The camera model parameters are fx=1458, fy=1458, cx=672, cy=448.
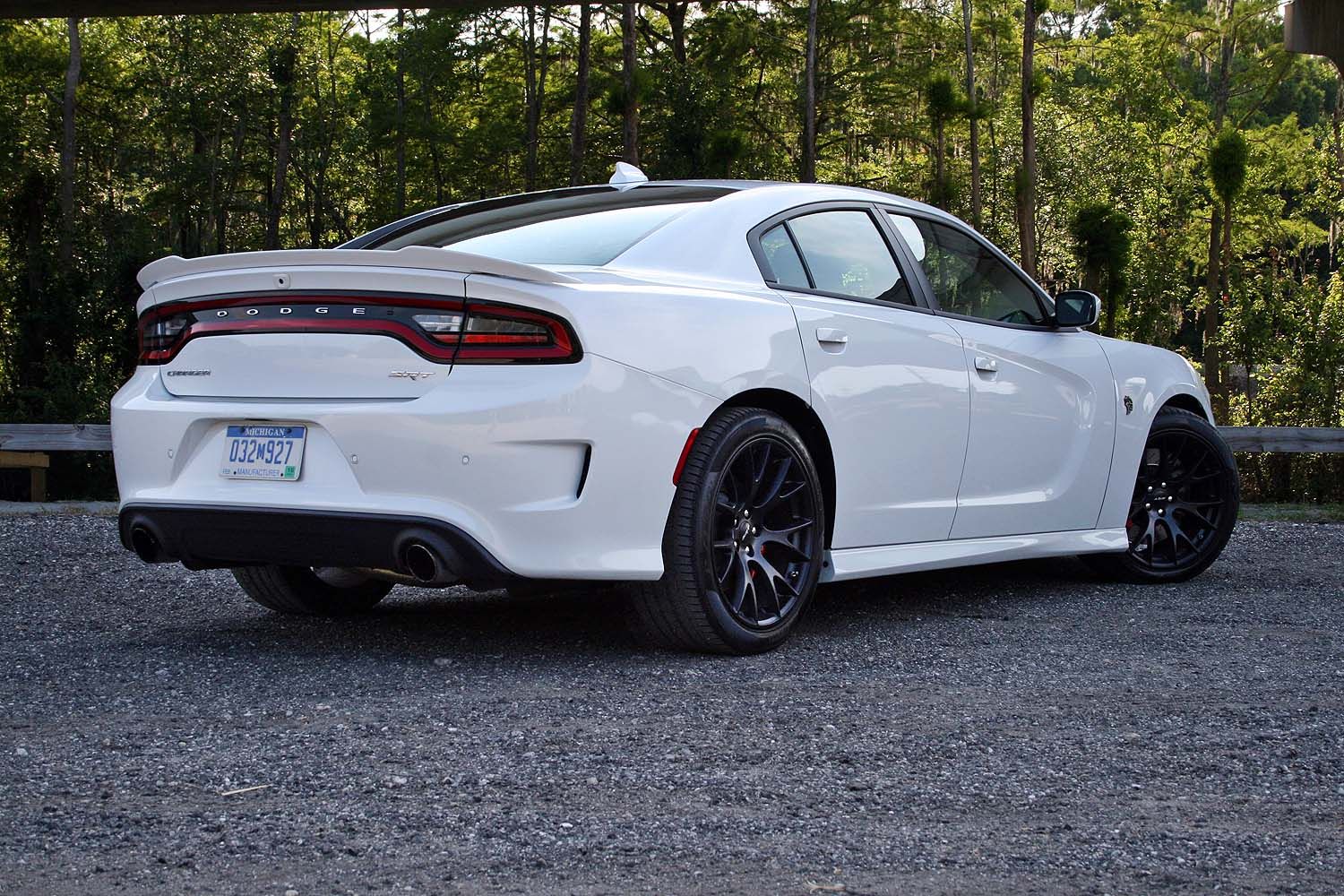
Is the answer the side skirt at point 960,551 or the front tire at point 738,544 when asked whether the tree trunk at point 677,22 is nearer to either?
the side skirt at point 960,551

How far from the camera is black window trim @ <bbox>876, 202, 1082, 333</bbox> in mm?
5438

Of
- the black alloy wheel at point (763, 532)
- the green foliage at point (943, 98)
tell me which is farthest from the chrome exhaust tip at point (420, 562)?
the green foliage at point (943, 98)

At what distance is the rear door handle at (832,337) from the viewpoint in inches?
187

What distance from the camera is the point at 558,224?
4.84 m

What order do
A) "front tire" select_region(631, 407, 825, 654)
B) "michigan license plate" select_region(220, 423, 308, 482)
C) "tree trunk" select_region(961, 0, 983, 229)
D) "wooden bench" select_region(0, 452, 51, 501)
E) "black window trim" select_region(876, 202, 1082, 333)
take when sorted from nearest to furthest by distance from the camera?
"michigan license plate" select_region(220, 423, 308, 482) < "front tire" select_region(631, 407, 825, 654) < "black window trim" select_region(876, 202, 1082, 333) < "wooden bench" select_region(0, 452, 51, 501) < "tree trunk" select_region(961, 0, 983, 229)

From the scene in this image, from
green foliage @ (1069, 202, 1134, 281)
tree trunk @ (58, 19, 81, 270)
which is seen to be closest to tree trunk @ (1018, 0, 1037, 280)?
green foliage @ (1069, 202, 1134, 281)

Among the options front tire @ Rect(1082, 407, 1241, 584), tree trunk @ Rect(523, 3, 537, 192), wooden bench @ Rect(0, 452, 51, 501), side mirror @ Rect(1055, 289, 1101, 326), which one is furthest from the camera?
tree trunk @ Rect(523, 3, 537, 192)

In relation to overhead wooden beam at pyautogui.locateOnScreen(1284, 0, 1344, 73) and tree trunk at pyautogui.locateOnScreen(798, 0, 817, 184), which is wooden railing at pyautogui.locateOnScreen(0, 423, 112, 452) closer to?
overhead wooden beam at pyautogui.locateOnScreen(1284, 0, 1344, 73)

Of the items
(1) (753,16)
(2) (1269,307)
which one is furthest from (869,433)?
(1) (753,16)

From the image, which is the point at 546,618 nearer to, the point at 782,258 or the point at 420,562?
the point at 420,562

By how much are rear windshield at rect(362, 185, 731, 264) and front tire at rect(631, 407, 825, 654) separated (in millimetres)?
682

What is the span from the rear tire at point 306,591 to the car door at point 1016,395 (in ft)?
7.43

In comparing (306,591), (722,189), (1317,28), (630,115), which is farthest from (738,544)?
(630,115)

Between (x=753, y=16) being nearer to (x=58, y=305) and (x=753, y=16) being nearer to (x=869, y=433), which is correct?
(x=58, y=305)
